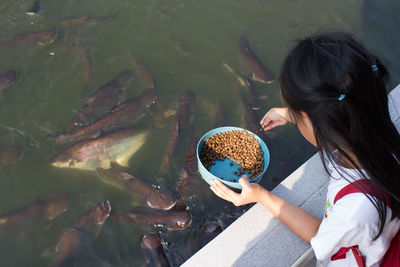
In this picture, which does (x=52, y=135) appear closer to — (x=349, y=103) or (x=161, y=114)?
(x=161, y=114)

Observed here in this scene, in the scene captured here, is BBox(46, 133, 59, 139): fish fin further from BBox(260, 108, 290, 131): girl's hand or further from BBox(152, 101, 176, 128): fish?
BBox(260, 108, 290, 131): girl's hand

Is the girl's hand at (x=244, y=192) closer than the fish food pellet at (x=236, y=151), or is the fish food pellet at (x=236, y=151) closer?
the girl's hand at (x=244, y=192)

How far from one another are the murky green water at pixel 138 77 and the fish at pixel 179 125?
0.32 ft

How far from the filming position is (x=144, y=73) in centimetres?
490

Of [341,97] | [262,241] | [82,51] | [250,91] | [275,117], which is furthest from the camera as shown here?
[82,51]

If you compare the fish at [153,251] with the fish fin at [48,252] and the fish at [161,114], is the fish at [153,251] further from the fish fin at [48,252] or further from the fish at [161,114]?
the fish at [161,114]

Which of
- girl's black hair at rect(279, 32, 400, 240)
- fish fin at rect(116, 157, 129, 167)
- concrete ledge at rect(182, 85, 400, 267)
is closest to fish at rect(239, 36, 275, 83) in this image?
fish fin at rect(116, 157, 129, 167)

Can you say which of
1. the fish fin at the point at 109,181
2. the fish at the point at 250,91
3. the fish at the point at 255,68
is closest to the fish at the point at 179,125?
the fish fin at the point at 109,181

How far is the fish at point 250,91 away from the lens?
471 cm

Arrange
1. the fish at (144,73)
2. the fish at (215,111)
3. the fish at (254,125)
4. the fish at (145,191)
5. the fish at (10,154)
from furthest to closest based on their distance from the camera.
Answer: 1. the fish at (144,73)
2. the fish at (215,111)
3. the fish at (254,125)
4. the fish at (10,154)
5. the fish at (145,191)

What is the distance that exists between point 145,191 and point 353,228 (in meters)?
2.33

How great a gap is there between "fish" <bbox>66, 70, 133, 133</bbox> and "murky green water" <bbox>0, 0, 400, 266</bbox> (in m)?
0.12

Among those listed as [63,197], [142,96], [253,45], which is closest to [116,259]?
[63,197]

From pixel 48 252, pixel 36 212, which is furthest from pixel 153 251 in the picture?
pixel 36 212
